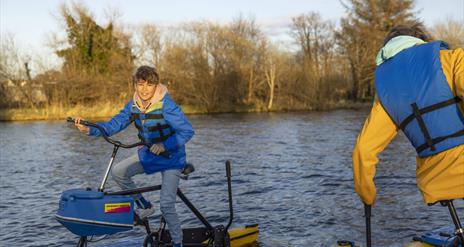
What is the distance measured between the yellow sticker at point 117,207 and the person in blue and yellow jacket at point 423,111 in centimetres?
241

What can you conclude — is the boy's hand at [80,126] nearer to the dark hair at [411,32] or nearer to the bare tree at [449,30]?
the dark hair at [411,32]

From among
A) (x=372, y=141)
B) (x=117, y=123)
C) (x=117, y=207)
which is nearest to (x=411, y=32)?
(x=372, y=141)

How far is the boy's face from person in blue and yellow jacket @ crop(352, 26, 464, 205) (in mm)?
2437

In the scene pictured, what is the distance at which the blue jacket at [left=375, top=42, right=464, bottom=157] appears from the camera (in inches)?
141

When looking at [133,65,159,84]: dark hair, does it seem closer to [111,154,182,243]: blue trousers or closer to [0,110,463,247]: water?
[111,154,182,243]: blue trousers

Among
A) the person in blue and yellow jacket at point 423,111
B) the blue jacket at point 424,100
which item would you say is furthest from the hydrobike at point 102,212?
the blue jacket at point 424,100

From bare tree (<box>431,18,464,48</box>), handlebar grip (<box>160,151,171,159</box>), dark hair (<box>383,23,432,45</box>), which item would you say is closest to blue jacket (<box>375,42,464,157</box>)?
dark hair (<box>383,23,432,45</box>)

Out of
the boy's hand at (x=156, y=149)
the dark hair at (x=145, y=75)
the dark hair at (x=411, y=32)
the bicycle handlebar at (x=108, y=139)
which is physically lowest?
the boy's hand at (x=156, y=149)

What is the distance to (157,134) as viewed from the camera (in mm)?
5551

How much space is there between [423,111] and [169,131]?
9.06 feet

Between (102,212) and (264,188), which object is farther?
(264,188)

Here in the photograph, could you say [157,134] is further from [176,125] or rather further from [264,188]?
[264,188]

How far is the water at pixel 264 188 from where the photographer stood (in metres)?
8.70

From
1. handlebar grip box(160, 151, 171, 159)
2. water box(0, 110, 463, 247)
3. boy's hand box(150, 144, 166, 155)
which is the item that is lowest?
water box(0, 110, 463, 247)
